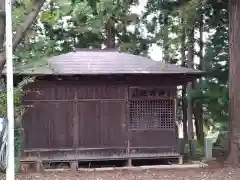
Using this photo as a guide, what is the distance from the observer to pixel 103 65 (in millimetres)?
14562

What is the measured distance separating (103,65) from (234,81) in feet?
13.5

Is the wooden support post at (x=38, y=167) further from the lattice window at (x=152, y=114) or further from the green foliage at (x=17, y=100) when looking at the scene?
the lattice window at (x=152, y=114)

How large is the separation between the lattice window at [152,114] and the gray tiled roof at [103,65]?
0.97 metres

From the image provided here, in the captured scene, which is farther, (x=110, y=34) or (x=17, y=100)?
(x=110, y=34)

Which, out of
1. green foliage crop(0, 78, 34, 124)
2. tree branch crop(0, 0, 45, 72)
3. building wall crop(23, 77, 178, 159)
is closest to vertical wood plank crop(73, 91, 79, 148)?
building wall crop(23, 77, 178, 159)

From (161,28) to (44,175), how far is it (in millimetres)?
11845

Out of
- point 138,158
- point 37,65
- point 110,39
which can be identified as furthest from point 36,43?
point 138,158

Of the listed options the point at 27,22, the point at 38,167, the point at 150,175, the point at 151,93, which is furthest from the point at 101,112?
the point at 27,22

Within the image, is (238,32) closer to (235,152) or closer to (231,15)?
(231,15)

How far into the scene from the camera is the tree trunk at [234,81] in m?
15.0

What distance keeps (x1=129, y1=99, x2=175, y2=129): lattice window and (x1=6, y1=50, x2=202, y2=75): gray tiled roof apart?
0.97 meters

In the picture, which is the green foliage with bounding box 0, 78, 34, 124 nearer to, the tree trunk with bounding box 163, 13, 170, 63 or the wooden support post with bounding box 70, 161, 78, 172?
the wooden support post with bounding box 70, 161, 78, 172

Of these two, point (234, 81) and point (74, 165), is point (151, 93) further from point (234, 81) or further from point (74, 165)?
point (74, 165)

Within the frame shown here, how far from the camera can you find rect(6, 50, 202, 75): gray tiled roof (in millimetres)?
13896
